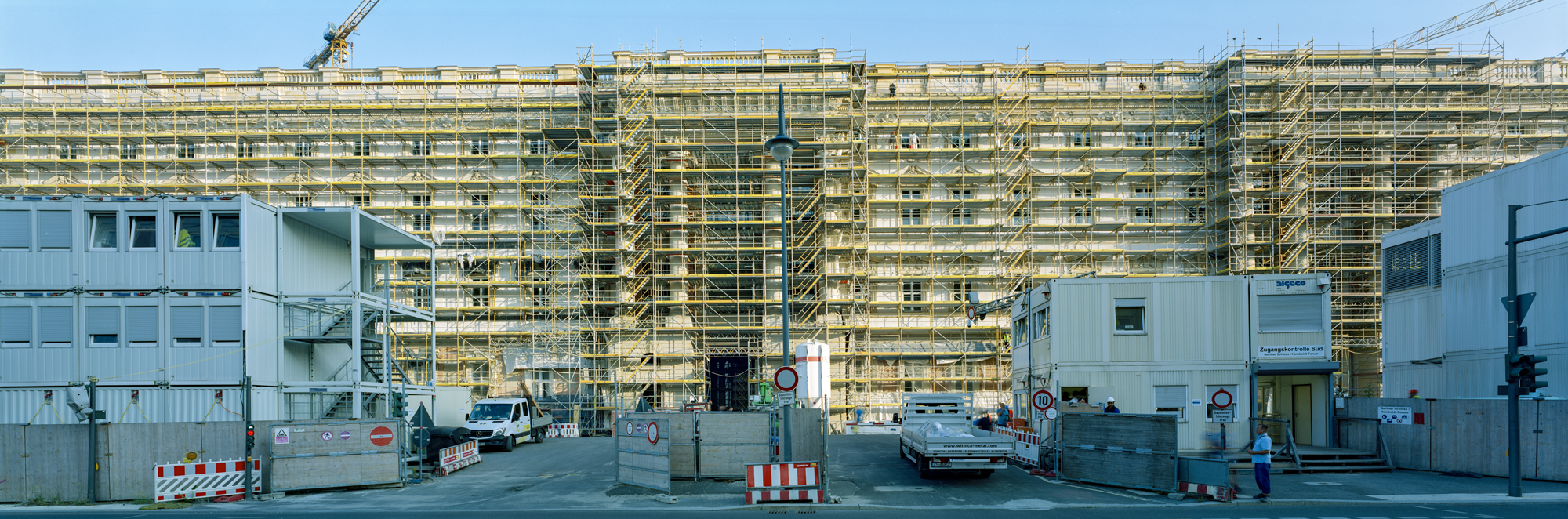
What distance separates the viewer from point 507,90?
2029 inches

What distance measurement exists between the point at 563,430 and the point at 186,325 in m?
20.9

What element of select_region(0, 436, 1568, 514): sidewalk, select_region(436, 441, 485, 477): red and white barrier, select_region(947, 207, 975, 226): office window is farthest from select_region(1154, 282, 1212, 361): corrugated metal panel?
select_region(947, 207, 975, 226): office window

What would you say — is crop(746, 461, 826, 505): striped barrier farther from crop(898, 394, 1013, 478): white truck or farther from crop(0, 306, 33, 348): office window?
crop(0, 306, 33, 348): office window

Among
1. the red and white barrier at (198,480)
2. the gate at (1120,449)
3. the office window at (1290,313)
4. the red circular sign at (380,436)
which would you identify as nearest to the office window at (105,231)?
the red and white barrier at (198,480)

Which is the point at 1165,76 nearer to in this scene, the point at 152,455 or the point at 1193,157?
the point at 1193,157

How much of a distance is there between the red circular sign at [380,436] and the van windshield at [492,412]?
36.3 ft

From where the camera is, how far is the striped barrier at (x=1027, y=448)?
904 inches

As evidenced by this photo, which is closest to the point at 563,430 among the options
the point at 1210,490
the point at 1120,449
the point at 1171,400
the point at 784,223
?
the point at 1171,400

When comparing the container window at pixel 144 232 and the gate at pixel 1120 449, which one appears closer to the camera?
the gate at pixel 1120 449

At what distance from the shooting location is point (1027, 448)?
23484 millimetres

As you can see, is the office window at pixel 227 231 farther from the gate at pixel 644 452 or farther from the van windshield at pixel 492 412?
the gate at pixel 644 452

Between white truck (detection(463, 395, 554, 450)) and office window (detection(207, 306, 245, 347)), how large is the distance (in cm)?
788

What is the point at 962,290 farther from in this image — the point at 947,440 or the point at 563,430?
the point at 947,440

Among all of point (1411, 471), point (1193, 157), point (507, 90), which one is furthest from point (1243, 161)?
point (507, 90)
